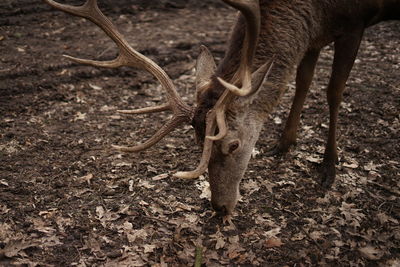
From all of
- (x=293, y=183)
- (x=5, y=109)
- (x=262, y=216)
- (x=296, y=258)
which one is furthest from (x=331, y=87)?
A: (x=5, y=109)

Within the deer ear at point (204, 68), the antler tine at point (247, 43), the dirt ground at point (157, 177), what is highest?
the antler tine at point (247, 43)

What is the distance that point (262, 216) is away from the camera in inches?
159

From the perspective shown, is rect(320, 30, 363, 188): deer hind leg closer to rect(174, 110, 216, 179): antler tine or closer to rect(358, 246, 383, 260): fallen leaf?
rect(358, 246, 383, 260): fallen leaf

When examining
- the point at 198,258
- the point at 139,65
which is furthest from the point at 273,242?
the point at 139,65

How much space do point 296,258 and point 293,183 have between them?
3.44ft

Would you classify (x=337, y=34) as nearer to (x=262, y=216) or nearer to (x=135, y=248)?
(x=262, y=216)

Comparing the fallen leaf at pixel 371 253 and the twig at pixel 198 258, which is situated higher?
the fallen leaf at pixel 371 253

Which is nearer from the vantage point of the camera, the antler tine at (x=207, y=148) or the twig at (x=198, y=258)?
the antler tine at (x=207, y=148)

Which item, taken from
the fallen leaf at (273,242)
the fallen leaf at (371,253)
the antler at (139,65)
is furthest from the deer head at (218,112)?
the fallen leaf at (371,253)

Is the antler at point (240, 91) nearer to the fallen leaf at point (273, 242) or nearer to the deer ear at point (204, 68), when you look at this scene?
the deer ear at point (204, 68)

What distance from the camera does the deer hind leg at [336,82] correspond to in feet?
13.0

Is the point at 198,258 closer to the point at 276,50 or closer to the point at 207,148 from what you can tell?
the point at 207,148

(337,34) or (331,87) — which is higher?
(337,34)

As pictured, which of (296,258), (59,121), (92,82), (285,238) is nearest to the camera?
(296,258)
